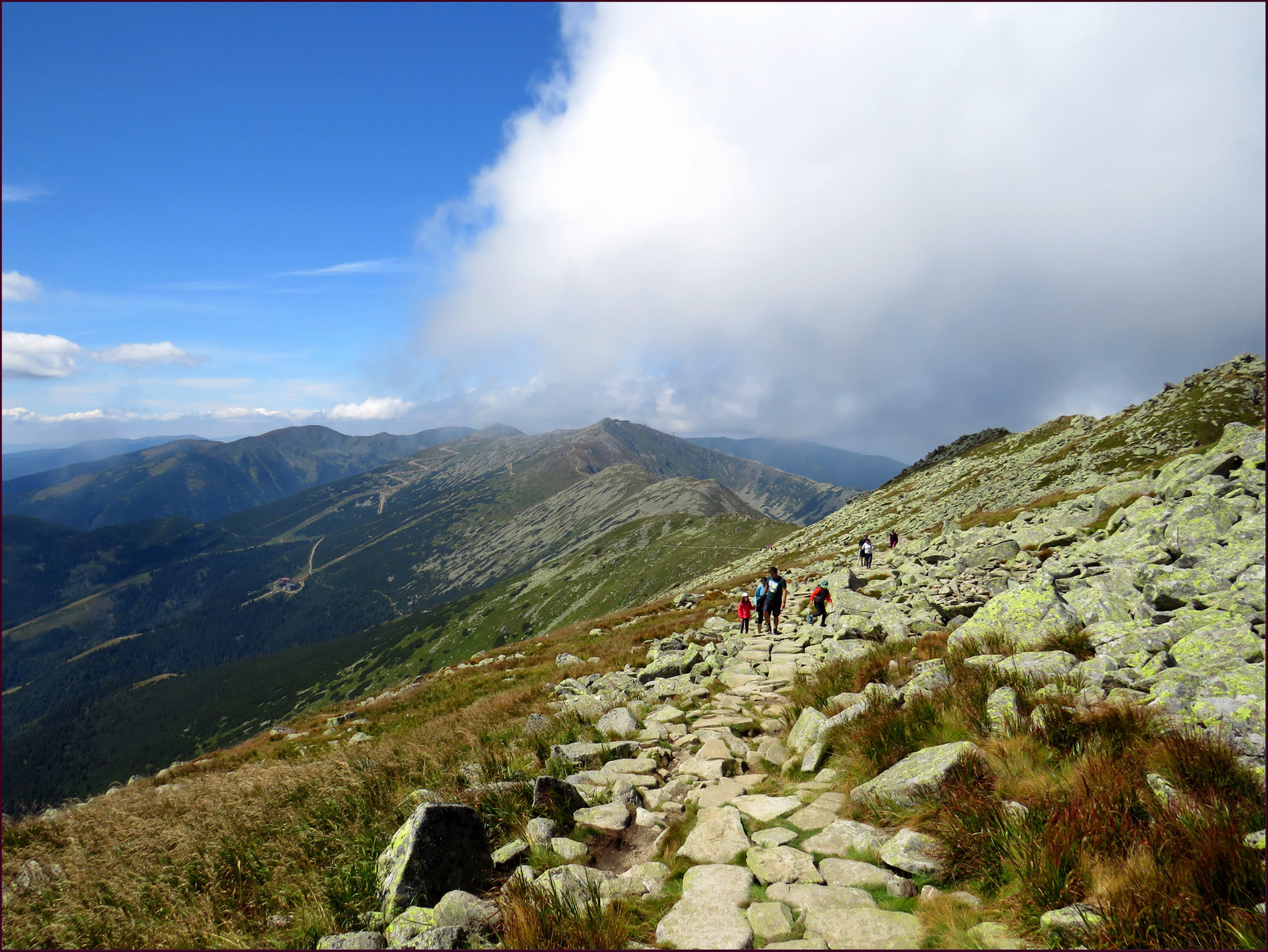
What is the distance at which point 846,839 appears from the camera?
6.75m

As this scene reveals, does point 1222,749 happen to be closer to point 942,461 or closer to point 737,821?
point 737,821

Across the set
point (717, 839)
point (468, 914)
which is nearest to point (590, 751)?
point (717, 839)

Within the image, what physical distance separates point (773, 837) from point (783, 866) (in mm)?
688

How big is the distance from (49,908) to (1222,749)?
15.2m

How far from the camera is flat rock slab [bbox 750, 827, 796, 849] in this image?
22.9 feet

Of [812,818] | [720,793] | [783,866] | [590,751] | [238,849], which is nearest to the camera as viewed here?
[783,866]

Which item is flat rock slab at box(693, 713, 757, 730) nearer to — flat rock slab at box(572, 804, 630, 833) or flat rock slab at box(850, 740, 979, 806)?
flat rock slab at box(572, 804, 630, 833)

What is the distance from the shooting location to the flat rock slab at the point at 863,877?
570cm

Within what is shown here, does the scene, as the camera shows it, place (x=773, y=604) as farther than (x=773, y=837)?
Yes

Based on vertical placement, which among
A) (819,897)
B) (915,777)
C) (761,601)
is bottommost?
(761,601)

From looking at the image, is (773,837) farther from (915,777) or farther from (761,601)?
(761,601)

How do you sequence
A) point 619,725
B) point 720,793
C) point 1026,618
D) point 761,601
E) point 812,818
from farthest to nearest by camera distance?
point 761,601 → point 619,725 → point 1026,618 → point 720,793 → point 812,818

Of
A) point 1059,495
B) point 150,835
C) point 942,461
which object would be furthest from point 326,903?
point 942,461

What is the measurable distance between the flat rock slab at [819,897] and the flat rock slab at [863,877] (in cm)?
16
